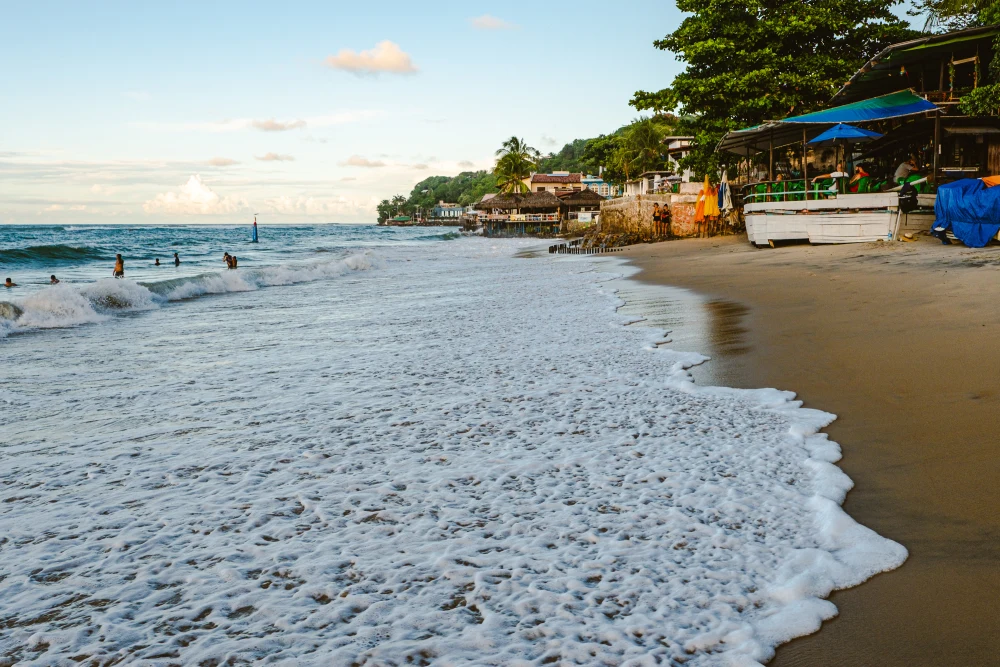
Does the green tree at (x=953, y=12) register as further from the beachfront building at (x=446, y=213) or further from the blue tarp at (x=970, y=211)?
the beachfront building at (x=446, y=213)

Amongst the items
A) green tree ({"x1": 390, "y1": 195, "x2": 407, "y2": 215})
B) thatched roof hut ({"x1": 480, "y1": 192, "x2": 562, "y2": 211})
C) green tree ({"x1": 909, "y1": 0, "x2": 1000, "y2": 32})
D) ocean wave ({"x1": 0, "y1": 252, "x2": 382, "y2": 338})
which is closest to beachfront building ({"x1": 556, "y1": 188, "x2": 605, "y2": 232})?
thatched roof hut ({"x1": 480, "y1": 192, "x2": 562, "y2": 211})

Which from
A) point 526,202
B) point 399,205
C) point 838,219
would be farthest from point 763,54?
point 399,205

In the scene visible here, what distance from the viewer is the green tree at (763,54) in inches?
960

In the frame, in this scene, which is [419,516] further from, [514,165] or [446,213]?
[446,213]

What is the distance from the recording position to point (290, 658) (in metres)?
2.29

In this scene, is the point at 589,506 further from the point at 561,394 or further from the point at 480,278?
the point at 480,278

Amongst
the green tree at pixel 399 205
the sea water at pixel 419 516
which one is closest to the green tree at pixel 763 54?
the sea water at pixel 419 516

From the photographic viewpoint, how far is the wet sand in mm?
2350


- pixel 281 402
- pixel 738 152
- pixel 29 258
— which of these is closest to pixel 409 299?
pixel 281 402

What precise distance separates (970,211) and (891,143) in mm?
9543

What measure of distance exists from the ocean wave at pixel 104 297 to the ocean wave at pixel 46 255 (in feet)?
69.1

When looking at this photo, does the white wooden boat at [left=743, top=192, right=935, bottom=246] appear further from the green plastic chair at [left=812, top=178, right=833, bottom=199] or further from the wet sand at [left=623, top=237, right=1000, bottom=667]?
the wet sand at [left=623, top=237, right=1000, bottom=667]

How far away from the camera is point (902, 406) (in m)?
4.62

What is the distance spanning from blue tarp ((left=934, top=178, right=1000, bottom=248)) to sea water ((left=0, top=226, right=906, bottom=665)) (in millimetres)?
10208
